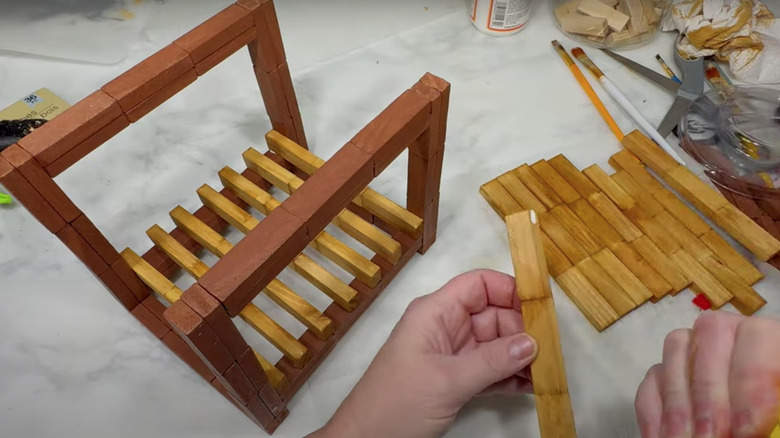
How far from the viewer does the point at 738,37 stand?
881 millimetres

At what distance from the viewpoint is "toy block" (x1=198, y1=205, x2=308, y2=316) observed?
0.44 metres

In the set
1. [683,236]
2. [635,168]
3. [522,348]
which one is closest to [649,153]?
[635,168]

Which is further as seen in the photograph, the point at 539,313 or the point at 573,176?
the point at 573,176

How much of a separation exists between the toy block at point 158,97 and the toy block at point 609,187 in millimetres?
531

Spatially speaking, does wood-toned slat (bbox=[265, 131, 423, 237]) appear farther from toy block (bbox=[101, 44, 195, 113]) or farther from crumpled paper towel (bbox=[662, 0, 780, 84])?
crumpled paper towel (bbox=[662, 0, 780, 84])

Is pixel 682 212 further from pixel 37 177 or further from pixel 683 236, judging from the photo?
pixel 37 177

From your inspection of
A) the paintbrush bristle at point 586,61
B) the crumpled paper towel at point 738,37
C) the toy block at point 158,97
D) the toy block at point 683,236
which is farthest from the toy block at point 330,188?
the crumpled paper towel at point 738,37

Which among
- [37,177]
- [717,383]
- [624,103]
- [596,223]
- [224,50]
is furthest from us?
[624,103]

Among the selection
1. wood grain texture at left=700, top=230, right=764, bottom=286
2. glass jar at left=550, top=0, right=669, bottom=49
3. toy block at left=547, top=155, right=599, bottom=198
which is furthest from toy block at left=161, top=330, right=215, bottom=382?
glass jar at left=550, top=0, right=669, bottom=49

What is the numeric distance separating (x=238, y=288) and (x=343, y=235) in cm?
34

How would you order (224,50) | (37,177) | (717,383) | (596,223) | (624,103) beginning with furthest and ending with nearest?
(624,103), (596,223), (224,50), (37,177), (717,383)

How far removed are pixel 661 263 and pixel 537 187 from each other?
0.60ft

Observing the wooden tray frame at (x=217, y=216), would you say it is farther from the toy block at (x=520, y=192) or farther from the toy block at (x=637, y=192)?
the toy block at (x=637, y=192)

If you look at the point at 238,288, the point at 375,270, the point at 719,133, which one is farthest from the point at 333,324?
the point at 719,133
